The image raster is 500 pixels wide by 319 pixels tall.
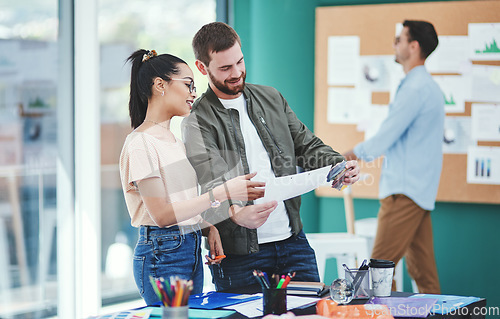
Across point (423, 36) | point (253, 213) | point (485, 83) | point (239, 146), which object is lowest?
point (253, 213)

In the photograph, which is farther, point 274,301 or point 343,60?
point 343,60

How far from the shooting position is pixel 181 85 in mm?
2275

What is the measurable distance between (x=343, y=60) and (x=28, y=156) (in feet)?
7.68

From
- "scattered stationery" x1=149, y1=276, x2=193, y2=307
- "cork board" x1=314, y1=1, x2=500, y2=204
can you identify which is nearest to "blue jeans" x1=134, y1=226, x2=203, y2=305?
"scattered stationery" x1=149, y1=276, x2=193, y2=307

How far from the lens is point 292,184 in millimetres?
2209

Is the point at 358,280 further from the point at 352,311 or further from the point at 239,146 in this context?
the point at 239,146

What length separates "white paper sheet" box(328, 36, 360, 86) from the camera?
469 cm

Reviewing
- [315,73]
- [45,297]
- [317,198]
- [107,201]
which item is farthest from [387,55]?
[45,297]

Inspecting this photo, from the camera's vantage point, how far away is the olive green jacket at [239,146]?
7.58 feet

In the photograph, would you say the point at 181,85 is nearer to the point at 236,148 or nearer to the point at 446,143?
the point at 236,148

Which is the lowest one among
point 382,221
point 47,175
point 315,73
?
point 382,221

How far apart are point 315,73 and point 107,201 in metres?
1.79

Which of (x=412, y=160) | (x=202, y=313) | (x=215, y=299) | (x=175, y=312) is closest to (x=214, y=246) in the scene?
(x=215, y=299)

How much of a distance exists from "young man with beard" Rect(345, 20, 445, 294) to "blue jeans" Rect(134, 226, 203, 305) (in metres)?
1.95
